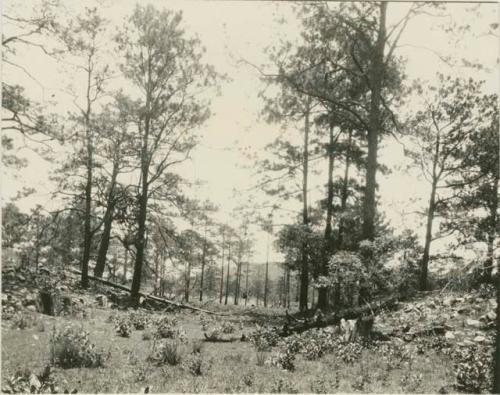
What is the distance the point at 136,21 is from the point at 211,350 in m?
12.8

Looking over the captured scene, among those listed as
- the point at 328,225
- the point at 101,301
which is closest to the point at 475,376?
the point at 101,301

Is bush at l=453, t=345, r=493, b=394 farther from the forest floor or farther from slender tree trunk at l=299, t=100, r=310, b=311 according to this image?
slender tree trunk at l=299, t=100, r=310, b=311

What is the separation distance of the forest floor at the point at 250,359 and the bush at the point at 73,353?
0.54 feet

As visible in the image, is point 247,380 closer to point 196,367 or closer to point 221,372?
point 221,372

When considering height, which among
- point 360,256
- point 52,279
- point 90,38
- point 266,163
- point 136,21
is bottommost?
point 52,279

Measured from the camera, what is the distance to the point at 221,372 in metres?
8.01

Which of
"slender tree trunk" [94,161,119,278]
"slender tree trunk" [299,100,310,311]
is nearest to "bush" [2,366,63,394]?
"slender tree trunk" [94,161,119,278]

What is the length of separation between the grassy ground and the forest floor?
0.6 inches

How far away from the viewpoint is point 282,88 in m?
13.7

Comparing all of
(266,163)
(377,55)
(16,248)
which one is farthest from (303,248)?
(16,248)

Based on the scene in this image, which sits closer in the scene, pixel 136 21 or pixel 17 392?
pixel 17 392

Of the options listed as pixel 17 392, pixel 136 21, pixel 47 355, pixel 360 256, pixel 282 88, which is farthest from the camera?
pixel 136 21

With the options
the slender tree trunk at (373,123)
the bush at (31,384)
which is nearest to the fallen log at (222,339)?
the slender tree trunk at (373,123)

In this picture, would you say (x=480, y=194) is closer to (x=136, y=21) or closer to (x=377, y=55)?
(x=377, y=55)
